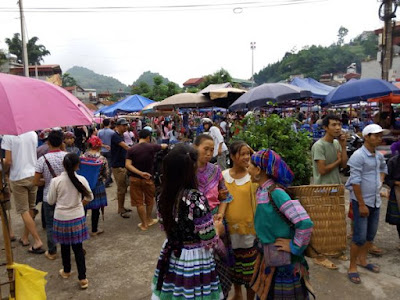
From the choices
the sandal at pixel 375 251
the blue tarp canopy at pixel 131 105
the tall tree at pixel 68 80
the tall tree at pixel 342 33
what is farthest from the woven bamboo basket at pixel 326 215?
the tall tree at pixel 342 33

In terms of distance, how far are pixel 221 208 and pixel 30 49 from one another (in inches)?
2022

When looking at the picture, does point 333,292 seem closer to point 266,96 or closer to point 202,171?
point 202,171

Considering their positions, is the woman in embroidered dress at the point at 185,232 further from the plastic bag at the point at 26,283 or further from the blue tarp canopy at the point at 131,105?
the blue tarp canopy at the point at 131,105

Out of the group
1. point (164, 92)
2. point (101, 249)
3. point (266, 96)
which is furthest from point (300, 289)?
point (164, 92)

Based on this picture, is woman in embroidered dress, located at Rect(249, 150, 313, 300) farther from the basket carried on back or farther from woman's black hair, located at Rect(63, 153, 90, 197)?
the basket carried on back

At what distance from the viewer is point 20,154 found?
4402 millimetres

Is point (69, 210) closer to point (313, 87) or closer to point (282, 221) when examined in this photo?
point (282, 221)

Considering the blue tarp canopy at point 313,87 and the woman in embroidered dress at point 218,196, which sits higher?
the blue tarp canopy at point 313,87

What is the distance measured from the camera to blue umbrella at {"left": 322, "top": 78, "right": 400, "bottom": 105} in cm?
732

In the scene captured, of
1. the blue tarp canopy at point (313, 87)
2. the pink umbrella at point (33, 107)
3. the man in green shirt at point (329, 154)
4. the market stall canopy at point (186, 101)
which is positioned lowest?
the man in green shirt at point (329, 154)

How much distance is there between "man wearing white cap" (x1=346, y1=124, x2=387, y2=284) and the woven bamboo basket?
19.5 inches

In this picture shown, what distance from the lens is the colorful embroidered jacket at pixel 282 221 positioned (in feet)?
6.22

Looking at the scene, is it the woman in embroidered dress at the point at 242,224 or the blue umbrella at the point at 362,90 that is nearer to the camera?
the woman in embroidered dress at the point at 242,224

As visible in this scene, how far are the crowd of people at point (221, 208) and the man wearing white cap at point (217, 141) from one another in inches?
83.2
